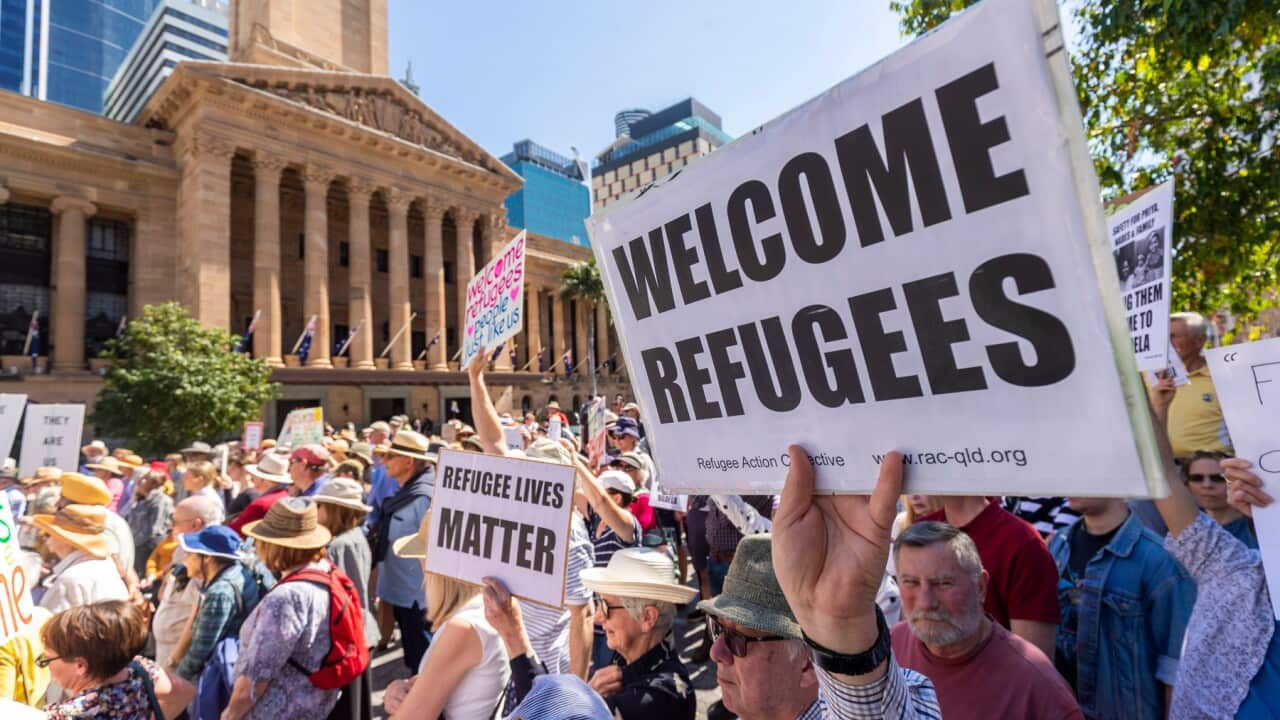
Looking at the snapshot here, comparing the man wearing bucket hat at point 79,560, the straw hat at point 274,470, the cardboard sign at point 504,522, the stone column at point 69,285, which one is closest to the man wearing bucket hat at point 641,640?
the cardboard sign at point 504,522

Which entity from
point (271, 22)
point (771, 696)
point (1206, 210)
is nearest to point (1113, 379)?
point (771, 696)

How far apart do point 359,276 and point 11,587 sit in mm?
30264

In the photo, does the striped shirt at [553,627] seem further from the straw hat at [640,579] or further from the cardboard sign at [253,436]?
the cardboard sign at [253,436]

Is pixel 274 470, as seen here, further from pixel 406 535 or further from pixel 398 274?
pixel 398 274

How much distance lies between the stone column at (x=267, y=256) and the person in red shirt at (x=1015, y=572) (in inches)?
1141

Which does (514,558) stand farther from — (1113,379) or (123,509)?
(123,509)

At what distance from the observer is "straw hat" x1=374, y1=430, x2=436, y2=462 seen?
583 centimetres

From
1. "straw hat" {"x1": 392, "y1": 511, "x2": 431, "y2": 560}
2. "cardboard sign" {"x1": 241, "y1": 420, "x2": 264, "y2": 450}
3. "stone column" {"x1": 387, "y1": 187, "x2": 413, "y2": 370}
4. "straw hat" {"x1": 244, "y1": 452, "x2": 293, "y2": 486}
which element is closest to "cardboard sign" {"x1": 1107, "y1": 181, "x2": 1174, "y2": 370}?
"straw hat" {"x1": 392, "y1": 511, "x2": 431, "y2": 560}

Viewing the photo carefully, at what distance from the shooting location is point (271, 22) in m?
33.3

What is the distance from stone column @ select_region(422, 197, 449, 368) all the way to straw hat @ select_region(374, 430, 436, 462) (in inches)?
1128

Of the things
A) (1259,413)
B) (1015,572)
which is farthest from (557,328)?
(1259,413)

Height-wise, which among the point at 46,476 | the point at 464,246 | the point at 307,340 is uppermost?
the point at 464,246

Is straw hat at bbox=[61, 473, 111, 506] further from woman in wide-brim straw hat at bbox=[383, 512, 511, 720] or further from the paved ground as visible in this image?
woman in wide-brim straw hat at bbox=[383, 512, 511, 720]

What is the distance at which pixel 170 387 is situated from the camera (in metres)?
20.2
